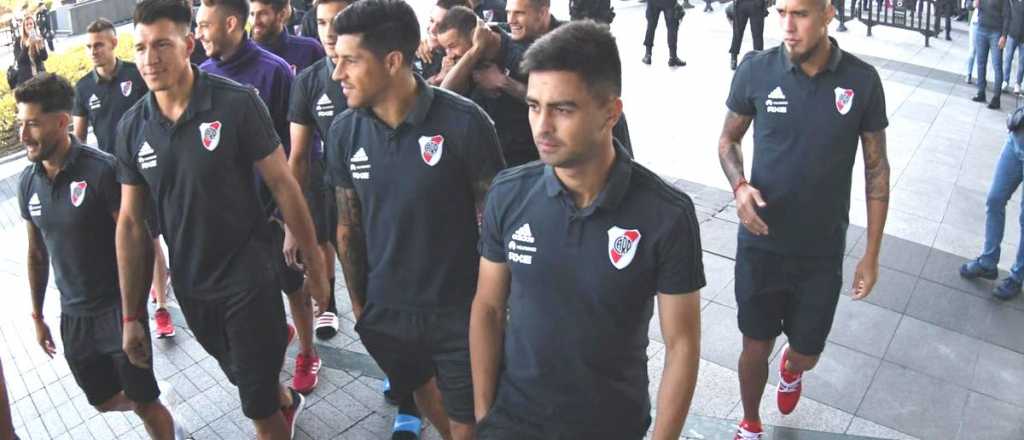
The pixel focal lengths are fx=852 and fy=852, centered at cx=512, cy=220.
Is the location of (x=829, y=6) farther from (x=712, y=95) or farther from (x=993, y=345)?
(x=712, y=95)

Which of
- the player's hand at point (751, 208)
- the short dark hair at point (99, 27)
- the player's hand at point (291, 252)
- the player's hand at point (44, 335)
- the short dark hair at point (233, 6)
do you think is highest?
the short dark hair at point (233, 6)

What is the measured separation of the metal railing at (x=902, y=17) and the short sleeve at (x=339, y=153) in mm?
13203

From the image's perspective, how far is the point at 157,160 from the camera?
3527mm

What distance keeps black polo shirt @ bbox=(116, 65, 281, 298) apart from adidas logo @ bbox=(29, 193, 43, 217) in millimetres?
468

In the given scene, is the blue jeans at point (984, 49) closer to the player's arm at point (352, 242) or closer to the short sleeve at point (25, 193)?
the player's arm at point (352, 242)

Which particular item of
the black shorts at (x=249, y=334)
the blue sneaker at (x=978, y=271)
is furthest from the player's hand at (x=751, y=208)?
the blue sneaker at (x=978, y=271)

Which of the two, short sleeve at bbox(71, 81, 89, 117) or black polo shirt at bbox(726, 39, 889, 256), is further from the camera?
short sleeve at bbox(71, 81, 89, 117)

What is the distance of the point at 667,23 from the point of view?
12156mm

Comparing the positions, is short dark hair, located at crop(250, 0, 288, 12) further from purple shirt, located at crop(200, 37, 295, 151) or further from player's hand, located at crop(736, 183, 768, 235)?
player's hand, located at crop(736, 183, 768, 235)

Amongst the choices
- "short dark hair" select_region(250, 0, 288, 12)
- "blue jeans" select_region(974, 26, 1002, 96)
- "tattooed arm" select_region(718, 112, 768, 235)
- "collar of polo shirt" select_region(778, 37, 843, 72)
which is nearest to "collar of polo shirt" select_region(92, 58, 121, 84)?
"short dark hair" select_region(250, 0, 288, 12)

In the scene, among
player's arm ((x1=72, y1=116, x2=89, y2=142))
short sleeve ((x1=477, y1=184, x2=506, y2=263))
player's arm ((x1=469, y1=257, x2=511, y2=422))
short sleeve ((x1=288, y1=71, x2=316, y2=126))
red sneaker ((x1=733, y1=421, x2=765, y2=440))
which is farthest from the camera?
player's arm ((x1=72, y1=116, x2=89, y2=142))

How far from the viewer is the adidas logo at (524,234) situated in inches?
96.3

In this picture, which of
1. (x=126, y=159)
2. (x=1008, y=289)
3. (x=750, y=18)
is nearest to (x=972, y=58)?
(x=750, y=18)

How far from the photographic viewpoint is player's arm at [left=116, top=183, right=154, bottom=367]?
366 cm
